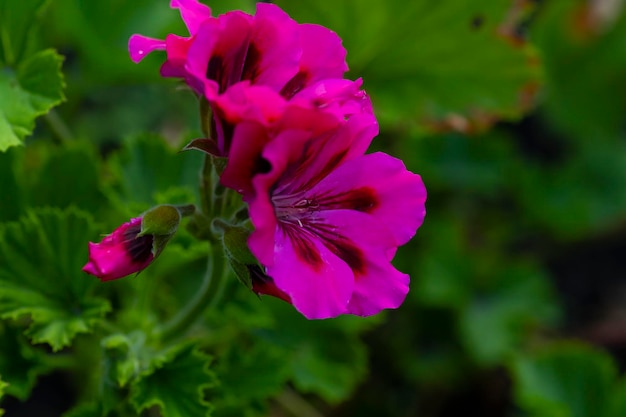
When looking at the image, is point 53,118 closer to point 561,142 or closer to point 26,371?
point 26,371

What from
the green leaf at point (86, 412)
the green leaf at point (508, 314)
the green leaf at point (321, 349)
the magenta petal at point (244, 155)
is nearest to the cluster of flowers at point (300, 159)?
the magenta petal at point (244, 155)

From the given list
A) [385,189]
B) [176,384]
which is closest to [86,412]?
[176,384]

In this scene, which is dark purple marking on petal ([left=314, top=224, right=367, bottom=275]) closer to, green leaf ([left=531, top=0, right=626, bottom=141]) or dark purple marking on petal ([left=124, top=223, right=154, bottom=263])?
dark purple marking on petal ([left=124, top=223, right=154, bottom=263])

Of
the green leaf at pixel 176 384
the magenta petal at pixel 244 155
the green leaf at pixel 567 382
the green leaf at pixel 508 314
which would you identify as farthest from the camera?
the green leaf at pixel 508 314

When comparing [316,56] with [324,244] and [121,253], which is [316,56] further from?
[121,253]

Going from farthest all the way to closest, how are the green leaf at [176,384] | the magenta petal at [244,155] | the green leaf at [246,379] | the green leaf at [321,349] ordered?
the green leaf at [321,349] → the green leaf at [246,379] → the green leaf at [176,384] → the magenta petal at [244,155]

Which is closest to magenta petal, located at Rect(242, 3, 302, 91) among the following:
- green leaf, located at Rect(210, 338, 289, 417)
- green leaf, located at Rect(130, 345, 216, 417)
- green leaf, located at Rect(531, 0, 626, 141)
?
green leaf, located at Rect(130, 345, 216, 417)

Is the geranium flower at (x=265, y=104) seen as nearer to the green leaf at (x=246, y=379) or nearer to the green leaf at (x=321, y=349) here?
the green leaf at (x=246, y=379)
